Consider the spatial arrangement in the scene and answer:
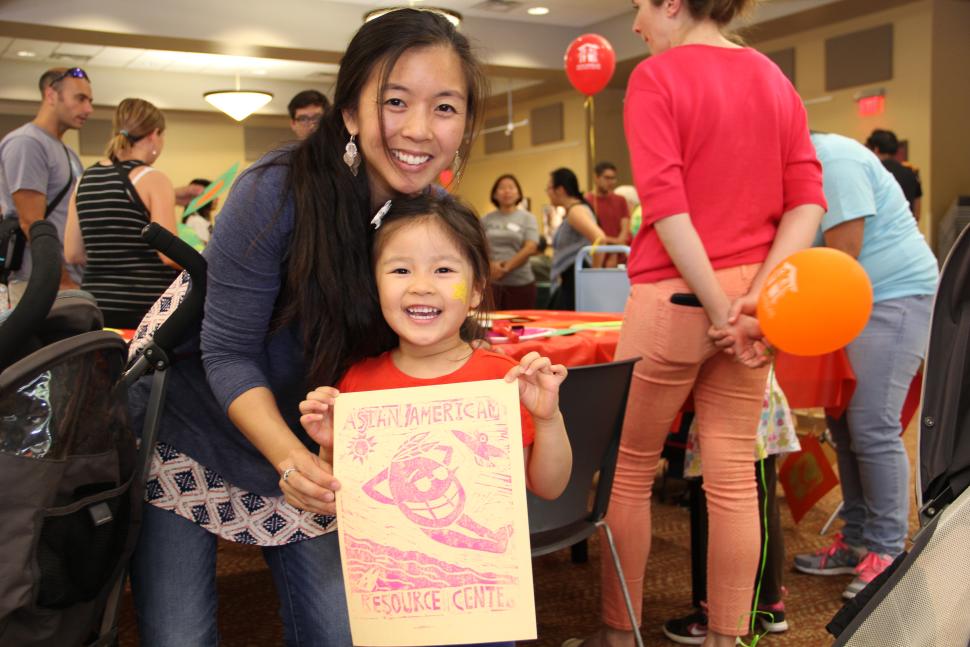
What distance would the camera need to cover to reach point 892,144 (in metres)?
4.91

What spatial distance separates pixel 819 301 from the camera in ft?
4.91

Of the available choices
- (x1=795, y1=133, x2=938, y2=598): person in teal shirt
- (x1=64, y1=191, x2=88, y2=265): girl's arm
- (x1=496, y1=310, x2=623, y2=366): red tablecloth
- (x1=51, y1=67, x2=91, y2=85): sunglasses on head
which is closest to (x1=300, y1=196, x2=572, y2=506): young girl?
(x1=496, y1=310, x2=623, y2=366): red tablecloth

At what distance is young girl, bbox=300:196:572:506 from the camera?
1230mm

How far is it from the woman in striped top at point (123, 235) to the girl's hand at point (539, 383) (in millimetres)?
2029

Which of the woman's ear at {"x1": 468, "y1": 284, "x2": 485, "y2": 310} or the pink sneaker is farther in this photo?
the pink sneaker

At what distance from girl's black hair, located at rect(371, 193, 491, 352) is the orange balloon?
0.54m

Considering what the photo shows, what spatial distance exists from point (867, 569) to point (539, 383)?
199cm

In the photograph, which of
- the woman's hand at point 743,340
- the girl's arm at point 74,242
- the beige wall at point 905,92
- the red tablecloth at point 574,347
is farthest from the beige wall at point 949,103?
the girl's arm at point 74,242

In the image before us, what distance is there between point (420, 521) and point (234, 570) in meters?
2.29

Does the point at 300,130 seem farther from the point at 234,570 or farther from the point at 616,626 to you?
the point at 616,626

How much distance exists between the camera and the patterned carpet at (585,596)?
255cm

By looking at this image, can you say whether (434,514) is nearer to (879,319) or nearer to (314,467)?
(314,467)

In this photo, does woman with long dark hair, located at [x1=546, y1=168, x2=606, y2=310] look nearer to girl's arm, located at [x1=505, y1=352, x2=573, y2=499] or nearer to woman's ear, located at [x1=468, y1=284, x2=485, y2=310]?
woman's ear, located at [x1=468, y1=284, x2=485, y2=310]

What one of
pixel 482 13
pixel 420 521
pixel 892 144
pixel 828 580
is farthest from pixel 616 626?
pixel 482 13
